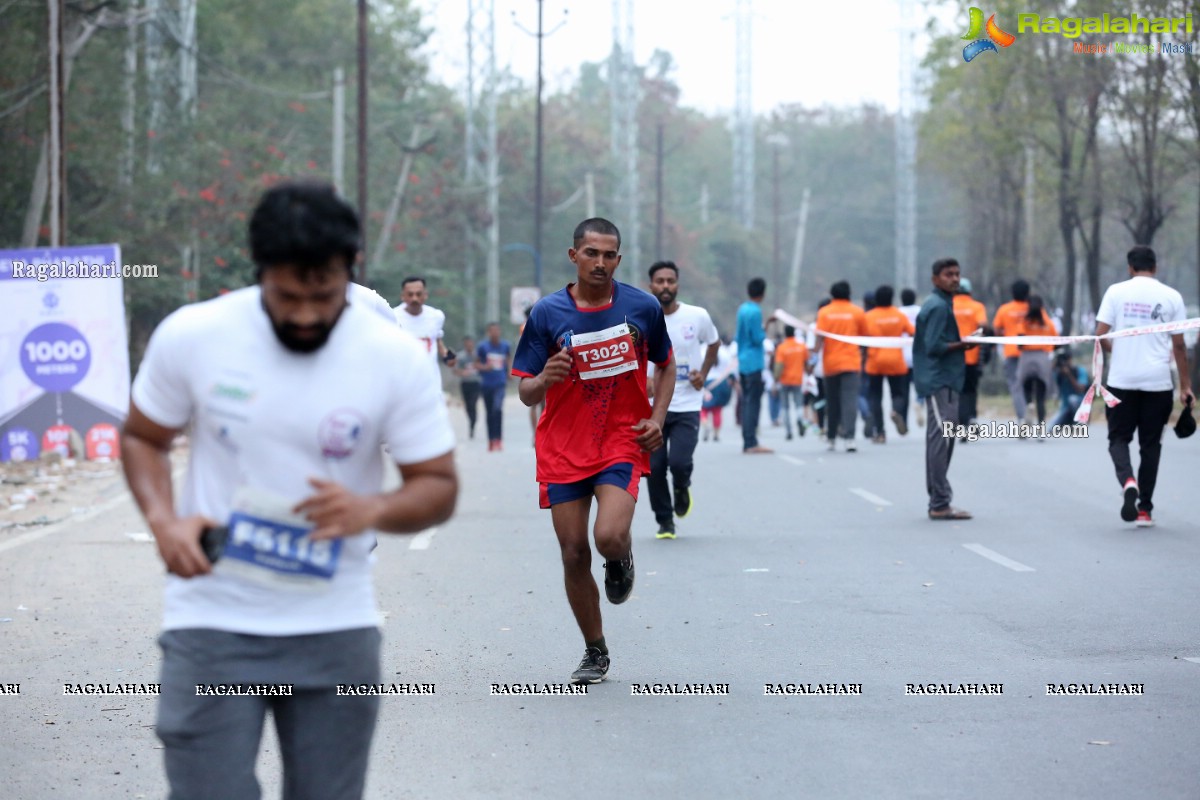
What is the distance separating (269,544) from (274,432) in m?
0.23

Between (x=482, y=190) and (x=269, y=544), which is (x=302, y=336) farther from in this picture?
(x=482, y=190)

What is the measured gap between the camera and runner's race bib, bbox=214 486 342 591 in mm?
3516

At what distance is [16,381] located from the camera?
60.2 ft

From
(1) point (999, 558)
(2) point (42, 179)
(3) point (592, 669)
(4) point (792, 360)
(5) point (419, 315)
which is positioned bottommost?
(1) point (999, 558)

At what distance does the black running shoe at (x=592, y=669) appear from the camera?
7.30 m

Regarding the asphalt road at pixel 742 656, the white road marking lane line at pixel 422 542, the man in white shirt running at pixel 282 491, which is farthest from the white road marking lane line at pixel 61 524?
the man in white shirt running at pixel 282 491

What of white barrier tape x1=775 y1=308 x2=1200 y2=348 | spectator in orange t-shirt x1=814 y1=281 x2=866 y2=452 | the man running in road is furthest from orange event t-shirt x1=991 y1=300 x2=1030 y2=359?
the man running in road

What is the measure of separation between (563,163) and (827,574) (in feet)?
203

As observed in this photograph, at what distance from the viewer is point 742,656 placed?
26.1 feet

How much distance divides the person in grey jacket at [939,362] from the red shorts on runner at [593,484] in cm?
640

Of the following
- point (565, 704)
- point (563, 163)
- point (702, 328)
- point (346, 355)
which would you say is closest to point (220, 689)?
point (346, 355)

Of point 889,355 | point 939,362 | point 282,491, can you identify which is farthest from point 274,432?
Result: point 889,355

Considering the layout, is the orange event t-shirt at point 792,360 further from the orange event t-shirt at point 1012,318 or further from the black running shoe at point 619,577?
the black running shoe at point 619,577

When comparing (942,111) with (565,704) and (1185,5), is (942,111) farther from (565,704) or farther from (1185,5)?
(565,704)
